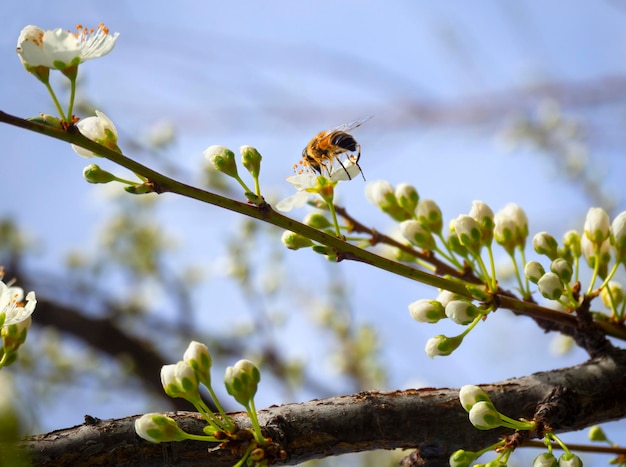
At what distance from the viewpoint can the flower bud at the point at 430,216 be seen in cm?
134

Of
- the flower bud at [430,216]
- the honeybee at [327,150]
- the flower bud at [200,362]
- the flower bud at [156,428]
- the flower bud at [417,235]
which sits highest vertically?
the honeybee at [327,150]

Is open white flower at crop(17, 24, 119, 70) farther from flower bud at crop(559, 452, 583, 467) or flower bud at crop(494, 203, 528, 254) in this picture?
flower bud at crop(559, 452, 583, 467)

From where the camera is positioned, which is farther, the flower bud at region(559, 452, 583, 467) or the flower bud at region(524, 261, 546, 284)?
the flower bud at region(524, 261, 546, 284)

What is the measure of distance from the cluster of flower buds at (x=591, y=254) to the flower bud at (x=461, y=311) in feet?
0.53

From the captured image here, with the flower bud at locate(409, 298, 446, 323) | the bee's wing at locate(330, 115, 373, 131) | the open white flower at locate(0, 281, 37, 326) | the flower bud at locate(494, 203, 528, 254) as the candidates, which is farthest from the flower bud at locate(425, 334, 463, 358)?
the open white flower at locate(0, 281, 37, 326)

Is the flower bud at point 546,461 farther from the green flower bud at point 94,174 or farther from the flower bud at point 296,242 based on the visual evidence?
the green flower bud at point 94,174

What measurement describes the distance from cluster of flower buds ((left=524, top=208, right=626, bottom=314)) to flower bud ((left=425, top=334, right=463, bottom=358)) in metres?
0.19

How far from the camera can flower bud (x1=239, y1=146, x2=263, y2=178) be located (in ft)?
3.64

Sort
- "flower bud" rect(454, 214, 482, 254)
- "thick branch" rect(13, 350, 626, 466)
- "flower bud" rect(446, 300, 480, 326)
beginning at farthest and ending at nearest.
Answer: "flower bud" rect(454, 214, 482, 254) < "flower bud" rect(446, 300, 480, 326) < "thick branch" rect(13, 350, 626, 466)

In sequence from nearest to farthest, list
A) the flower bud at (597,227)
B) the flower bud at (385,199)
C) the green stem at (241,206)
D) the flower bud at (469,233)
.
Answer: the green stem at (241,206)
the flower bud at (469,233)
the flower bud at (597,227)
the flower bud at (385,199)

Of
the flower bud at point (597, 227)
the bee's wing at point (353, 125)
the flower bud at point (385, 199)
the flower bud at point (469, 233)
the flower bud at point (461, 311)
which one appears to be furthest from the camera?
the bee's wing at point (353, 125)

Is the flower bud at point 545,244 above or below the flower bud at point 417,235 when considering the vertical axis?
below

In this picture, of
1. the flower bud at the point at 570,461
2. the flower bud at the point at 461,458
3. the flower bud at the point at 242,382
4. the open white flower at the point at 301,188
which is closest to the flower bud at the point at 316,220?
the open white flower at the point at 301,188

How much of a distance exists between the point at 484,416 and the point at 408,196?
0.52 m
